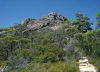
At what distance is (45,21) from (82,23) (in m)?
65.2

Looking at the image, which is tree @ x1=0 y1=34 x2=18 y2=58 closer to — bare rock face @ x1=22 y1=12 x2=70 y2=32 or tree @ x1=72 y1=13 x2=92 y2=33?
tree @ x1=72 y1=13 x2=92 y2=33

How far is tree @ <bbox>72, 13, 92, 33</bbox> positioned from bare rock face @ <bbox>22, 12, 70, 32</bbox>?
54079mm

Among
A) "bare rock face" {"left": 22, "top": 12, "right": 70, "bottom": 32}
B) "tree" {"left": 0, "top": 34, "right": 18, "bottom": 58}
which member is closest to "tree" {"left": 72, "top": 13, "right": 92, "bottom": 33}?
"tree" {"left": 0, "top": 34, "right": 18, "bottom": 58}

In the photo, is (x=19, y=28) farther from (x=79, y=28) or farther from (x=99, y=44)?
(x=99, y=44)

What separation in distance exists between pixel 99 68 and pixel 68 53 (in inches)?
278

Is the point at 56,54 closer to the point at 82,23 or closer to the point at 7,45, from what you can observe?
the point at 82,23

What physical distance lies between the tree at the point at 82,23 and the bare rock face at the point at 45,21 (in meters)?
54.1

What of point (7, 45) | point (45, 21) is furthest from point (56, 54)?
point (45, 21)

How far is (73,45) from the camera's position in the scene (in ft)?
51.7

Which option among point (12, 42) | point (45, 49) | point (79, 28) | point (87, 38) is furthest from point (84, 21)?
point (12, 42)

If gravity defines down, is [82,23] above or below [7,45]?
above

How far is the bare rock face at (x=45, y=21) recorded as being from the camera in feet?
259

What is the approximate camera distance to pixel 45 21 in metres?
84.4

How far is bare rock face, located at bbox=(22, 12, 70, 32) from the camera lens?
78850 mm
